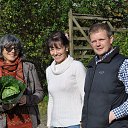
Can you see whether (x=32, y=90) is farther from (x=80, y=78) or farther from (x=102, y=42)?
(x=102, y=42)

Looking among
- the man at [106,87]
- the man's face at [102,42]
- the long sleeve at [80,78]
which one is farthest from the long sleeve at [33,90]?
the man's face at [102,42]

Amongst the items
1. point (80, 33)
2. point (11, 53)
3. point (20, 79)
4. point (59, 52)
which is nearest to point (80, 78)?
point (59, 52)

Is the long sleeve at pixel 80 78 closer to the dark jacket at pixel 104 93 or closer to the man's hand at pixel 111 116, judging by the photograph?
the dark jacket at pixel 104 93

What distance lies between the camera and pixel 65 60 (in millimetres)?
4848

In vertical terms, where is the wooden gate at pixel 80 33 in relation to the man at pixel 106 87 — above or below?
above

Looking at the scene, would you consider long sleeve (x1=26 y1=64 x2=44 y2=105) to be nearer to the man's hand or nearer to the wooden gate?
the man's hand

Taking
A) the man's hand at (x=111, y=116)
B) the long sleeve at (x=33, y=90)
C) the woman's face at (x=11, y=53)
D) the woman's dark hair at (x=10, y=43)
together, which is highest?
Result: the woman's dark hair at (x=10, y=43)

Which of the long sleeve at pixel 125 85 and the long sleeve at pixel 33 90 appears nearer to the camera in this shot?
the long sleeve at pixel 125 85

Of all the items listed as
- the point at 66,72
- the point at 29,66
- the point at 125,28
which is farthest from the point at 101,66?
the point at 125,28

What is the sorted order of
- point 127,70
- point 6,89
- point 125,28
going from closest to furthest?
point 127,70, point 6,89, point 125,28

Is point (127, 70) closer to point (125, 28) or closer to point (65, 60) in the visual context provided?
point (65, 60)

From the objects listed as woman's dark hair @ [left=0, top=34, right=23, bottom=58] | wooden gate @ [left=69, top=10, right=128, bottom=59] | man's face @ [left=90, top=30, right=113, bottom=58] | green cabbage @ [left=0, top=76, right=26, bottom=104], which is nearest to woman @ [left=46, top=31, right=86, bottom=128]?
woman's dark hair @ [left=0, top=34, right=23, bottom=58]

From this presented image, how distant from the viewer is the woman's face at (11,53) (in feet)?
15.7

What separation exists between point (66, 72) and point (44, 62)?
23.7 ft
